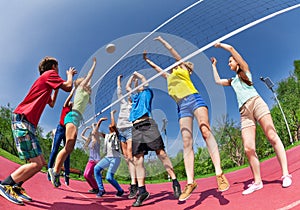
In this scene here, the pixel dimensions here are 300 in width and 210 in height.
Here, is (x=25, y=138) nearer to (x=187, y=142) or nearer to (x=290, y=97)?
(x=187, y=142)

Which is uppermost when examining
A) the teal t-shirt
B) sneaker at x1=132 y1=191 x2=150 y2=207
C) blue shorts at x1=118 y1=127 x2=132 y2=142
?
the teal t-shirt

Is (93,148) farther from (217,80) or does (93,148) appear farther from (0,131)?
(0,131)

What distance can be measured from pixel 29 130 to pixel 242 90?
1.72 m

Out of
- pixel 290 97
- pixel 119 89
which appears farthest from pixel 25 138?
Result: pixel 290 97

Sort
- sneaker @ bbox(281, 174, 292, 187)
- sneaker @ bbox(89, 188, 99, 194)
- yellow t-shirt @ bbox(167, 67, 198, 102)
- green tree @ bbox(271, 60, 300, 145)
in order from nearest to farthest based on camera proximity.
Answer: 1. sneaker @ bbox(281, 174, 292, 187)
2. yellow t-shirt @ bbox(167, 67, 198, 102)
3. sneaker @ bbox(89, 188, 99, 194)
4. green tree @ bbox(271, 60, 300, 145)

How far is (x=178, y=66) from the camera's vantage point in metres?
2.56

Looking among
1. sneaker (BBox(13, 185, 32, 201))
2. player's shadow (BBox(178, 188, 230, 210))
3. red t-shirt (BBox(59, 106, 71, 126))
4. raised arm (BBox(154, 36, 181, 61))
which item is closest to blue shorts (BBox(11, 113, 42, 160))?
sneaker (BBox(13, 185, 32, 201))

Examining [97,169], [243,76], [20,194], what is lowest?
[97,169]

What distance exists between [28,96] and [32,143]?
15.9 inches

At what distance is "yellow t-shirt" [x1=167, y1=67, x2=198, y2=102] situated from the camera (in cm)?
232

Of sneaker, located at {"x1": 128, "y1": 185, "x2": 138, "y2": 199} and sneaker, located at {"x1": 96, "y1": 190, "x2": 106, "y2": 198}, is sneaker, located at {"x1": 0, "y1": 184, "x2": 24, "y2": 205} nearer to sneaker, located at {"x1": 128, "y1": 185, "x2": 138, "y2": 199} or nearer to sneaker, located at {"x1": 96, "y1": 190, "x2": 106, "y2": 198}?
sneaker, located at {"x1": 96, "y1": 190, "x2": 106, "y2": 198}

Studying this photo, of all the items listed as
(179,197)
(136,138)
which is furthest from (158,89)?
(179,197)

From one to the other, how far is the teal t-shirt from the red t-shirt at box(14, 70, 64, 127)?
1451mm

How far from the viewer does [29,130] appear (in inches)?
84.7
